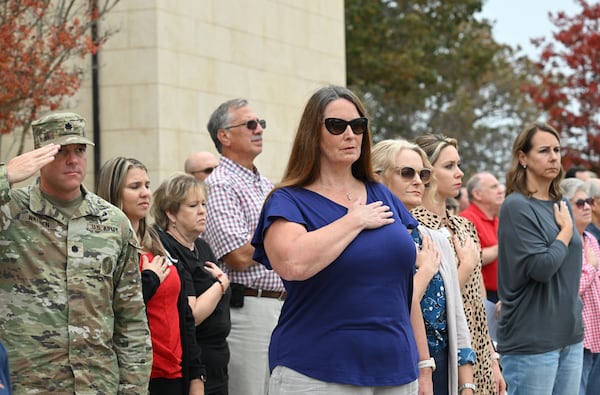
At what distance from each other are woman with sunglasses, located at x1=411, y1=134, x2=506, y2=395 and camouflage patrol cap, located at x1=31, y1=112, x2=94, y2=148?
84.7 inches

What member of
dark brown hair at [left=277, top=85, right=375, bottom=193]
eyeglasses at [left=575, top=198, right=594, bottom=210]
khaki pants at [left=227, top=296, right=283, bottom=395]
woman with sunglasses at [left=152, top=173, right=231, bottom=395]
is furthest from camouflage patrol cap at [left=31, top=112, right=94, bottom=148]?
eyeglasses at [left=575, top=198, right=594, bottom=210]

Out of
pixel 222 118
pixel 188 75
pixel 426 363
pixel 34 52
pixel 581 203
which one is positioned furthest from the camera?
pixel 188 75

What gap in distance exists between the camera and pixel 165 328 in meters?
6.78

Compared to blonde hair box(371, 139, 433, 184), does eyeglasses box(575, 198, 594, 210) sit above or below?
below

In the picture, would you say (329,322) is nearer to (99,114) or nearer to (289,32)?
(99,114)

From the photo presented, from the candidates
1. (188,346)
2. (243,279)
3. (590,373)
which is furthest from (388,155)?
(590,373)

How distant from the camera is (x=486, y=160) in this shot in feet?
156

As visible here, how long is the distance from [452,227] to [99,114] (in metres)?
8.05

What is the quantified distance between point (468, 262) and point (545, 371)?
59.9 inches

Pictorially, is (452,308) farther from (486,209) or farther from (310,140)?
(486,209)

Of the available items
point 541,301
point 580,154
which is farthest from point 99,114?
point 580,154

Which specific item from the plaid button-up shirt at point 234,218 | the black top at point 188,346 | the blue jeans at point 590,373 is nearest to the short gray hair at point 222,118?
the plaid button-up shirt at point 234,218

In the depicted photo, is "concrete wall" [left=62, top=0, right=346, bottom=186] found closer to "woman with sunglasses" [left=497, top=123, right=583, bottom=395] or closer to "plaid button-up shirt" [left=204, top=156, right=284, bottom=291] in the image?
"plaid button-up shirt" [left=204, top=156, right=284, bottom=291]

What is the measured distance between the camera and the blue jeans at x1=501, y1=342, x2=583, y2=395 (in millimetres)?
7977
